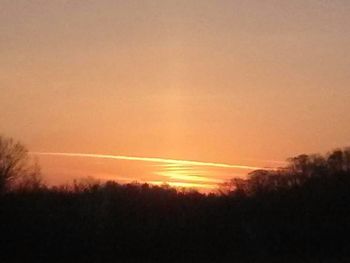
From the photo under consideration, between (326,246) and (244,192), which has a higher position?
(244,192)

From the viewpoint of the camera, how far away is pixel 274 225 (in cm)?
5306

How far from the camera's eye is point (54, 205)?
5412 cm

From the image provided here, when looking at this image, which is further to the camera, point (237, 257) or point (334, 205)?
point (334, 205)

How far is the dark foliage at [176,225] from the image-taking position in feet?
162

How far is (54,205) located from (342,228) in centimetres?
1562

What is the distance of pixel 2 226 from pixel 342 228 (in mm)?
17695

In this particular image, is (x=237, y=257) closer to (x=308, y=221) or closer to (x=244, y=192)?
(x=308, y=221)

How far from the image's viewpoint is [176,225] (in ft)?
173

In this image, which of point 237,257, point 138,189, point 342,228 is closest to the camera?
point 237,257

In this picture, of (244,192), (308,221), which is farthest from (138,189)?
(308,221)

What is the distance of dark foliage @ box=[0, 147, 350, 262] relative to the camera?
162ft

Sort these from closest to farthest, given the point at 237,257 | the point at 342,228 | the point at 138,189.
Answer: the point at 237,257, the point at 342,228, the point at 138,189

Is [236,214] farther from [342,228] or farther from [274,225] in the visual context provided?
[342,228]

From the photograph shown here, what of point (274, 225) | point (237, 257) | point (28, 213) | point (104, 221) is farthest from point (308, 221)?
point (28, 213)
